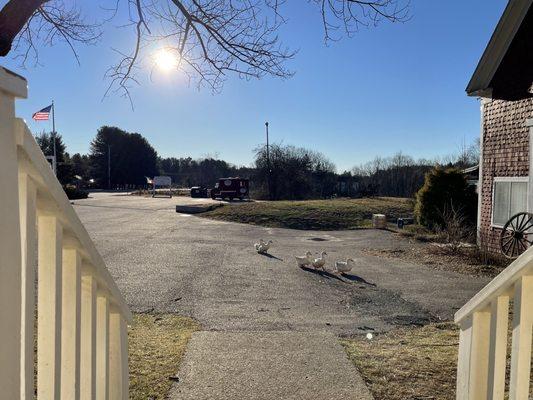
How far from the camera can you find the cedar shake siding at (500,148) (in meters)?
11.1

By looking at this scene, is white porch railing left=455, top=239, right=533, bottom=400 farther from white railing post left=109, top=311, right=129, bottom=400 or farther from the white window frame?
the white window frame

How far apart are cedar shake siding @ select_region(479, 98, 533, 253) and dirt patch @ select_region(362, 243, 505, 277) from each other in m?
1.14

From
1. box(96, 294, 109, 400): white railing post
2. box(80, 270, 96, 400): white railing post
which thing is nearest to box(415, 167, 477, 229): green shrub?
box(96, 294, 109, 400): white railing post

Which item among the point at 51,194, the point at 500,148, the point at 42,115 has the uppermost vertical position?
the point at 42,115

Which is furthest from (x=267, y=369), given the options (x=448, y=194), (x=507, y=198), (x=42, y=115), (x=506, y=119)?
(x=42, y=115)

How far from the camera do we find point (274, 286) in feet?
27.3

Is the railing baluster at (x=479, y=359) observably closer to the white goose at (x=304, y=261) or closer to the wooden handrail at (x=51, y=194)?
the wooden handrail at (x=51, y=194)

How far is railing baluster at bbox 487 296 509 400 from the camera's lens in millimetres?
2350

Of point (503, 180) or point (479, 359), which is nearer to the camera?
point (479, 359)

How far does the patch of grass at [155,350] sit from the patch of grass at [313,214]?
Answer: 14648 millimetres

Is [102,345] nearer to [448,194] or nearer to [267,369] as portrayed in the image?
[267,369]

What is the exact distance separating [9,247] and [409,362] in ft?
12.9

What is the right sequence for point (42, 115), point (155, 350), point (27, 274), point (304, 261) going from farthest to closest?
point (42, 115), point (304, 261), point (155, 350), point (27, 274)

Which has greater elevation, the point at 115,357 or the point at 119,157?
the point at 119,157
